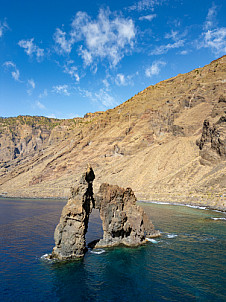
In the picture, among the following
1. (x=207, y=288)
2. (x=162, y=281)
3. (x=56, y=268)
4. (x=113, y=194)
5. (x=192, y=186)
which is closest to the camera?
(x=207, y=288)

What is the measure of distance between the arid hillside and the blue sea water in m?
42.0

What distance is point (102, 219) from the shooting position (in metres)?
29.5

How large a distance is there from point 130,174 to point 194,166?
32196mm

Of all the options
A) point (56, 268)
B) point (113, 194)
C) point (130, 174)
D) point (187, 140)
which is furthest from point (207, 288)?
point (187, 140)

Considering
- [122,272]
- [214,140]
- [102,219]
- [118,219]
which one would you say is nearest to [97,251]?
[102,219]

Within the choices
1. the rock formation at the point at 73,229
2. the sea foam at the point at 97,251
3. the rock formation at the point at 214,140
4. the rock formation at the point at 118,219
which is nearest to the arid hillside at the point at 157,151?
the rock formation at the point at 214,140

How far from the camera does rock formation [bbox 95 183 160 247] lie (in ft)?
94.9

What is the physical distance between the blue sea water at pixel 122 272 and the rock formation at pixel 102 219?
5.42ft

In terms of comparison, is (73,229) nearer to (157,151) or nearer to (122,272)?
(122,272)

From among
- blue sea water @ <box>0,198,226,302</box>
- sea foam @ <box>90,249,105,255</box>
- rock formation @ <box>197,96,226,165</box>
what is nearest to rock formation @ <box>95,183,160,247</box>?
sea foam @ <box>90,249,105,255</box>

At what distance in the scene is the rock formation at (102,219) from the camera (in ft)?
79.2

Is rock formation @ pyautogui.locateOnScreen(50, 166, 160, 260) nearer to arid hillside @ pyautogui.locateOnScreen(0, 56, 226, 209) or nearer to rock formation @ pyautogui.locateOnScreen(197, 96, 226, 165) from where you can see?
arid hillside @ pyautogui.locateOnScreen(0, 56, 226, 209)

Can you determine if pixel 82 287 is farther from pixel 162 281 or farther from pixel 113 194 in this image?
pixel 113 194

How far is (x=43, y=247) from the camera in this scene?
2823cm
